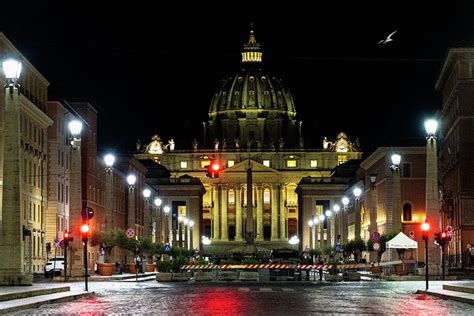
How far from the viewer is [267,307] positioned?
30.8 meters

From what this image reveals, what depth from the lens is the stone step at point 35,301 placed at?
94.1 feet

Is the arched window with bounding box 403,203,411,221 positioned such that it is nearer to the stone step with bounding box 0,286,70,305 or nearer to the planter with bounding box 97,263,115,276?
the planter with bounding box 97,263,115,276

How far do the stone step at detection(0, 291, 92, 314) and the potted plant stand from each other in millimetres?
27598

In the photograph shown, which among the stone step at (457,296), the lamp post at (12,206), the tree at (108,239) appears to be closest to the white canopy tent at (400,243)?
the stone step at (457,296)

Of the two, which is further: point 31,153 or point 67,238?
point 31,153

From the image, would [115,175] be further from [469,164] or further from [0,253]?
[0,253]

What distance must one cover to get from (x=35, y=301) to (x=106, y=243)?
135 feet

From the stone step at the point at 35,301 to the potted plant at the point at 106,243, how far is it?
27598 mm

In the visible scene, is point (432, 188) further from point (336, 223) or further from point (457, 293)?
point (336, 223)

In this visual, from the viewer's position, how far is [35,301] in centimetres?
3212

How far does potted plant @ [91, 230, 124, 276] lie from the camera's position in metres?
68.2

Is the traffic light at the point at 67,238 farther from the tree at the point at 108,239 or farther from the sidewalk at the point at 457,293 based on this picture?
the sidewalk at the point at 457,293

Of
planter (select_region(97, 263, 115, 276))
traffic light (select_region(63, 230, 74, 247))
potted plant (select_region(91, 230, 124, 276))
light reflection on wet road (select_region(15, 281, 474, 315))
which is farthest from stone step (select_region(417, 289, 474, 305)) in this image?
potted plant (select_region(91, 230, 124, 276))

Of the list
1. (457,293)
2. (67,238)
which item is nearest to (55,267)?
(67,238)
